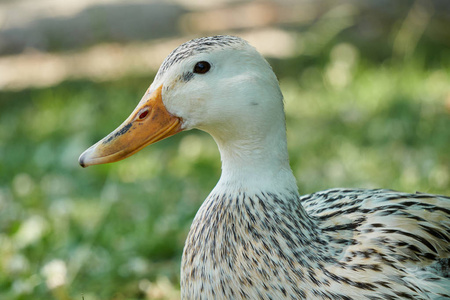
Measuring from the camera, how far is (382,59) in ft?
19.2

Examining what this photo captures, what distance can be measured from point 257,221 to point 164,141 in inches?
109

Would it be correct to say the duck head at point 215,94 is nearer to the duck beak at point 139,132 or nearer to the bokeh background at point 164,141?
the duck beak at point 139,132

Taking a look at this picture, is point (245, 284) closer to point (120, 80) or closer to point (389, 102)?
point (389, 102)

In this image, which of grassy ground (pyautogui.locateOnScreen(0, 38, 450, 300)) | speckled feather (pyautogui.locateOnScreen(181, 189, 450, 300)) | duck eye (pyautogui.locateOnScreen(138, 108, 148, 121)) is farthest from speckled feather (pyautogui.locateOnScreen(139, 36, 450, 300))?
grassy ground (pyautogui.locateOnScreen(0, 38, 450, 300))

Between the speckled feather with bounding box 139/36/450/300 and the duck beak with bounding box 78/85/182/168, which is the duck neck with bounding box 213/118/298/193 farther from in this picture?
the duck beak with bounding box 78/85/182/168

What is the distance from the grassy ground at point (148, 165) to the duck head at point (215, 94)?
119 cm

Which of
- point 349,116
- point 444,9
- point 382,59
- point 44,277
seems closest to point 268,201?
point 44,277

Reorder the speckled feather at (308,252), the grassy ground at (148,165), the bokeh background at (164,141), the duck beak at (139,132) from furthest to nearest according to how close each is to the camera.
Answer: the bokeh background at (164,141), the grassy ground at (148,165), the duck beak at (139,132), the speckled feather at (308,252)

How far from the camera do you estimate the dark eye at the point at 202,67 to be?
212 centimetres

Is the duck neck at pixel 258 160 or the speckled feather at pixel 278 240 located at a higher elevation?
the duck neck at pixel 258 160

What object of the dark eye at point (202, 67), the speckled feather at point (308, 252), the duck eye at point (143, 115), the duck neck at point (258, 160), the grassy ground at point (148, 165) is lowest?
the grassy ground at point (148, 165)

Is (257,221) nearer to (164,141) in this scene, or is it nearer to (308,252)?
(308,252)

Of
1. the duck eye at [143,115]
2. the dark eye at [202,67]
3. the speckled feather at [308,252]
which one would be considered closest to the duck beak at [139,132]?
the duck eye at [143,115]

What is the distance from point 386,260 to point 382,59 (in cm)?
403
